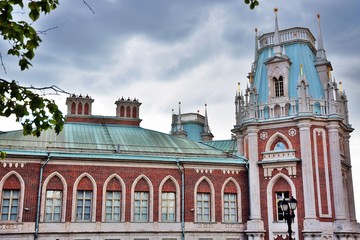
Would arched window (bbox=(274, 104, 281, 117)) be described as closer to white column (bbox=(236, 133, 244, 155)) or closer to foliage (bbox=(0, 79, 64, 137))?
white column (bbox=(236, 133, 244, 155))

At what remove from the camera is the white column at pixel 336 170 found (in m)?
30.7

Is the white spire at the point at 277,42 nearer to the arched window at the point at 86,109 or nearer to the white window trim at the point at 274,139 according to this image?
the white window trim at the point at 274,139

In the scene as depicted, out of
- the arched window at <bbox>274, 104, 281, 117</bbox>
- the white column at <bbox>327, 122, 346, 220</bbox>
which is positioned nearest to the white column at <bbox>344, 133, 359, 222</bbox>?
the white column at <bbox>327, 122, 346, 220</bbox>

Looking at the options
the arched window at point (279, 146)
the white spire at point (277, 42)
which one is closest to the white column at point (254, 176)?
the arched window at point (279, 146)

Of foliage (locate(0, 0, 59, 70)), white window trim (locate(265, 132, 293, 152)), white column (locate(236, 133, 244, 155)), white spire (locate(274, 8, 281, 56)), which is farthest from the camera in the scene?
white column (locate(236, 133, 244, 155))

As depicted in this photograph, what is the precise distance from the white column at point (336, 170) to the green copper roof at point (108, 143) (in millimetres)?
7125

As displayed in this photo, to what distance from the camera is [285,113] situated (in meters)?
33.3

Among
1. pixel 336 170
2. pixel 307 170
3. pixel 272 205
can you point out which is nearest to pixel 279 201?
pixel 272 205

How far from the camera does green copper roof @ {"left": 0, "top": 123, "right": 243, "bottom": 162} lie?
99.2 ft

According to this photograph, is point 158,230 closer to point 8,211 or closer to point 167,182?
point 167,182

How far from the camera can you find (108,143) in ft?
108

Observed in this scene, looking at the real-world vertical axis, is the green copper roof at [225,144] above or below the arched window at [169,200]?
above

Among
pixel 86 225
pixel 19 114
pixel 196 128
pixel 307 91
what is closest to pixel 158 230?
pixel 86 225

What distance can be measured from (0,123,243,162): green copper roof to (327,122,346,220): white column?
7.12 meters
